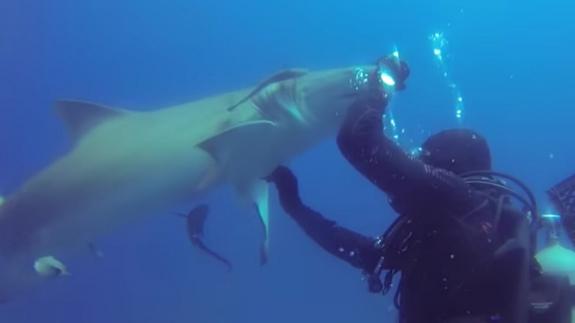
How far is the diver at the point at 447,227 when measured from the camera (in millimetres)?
3330

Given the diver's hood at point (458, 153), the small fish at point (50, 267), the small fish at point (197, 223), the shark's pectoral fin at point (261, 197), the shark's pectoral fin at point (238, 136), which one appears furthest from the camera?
the small fish at point (50, 267)

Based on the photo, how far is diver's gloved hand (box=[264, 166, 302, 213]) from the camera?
17.4 feet

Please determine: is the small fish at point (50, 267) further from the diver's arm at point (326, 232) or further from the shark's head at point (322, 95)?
the shark's head at point (322, 95)

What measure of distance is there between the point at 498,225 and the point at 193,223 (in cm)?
403

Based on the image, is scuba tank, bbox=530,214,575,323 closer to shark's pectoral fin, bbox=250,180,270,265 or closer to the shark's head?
the shark's head

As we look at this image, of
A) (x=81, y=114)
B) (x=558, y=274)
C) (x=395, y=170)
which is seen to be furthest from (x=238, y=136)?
(x=558, y=274)

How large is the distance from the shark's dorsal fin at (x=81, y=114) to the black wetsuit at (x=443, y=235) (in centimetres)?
486

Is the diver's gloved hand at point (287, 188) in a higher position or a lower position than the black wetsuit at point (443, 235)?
higher

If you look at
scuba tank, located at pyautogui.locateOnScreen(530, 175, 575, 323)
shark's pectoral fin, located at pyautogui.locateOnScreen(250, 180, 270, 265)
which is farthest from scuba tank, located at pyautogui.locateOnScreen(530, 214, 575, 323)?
shark's pectoral fin, located at pyautogui.locateOnScreen(250, 180, 270, 265)

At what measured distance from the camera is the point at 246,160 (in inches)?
239

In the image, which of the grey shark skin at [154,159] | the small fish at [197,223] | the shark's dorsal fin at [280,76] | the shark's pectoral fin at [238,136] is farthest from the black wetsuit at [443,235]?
the small fish at [197,223]

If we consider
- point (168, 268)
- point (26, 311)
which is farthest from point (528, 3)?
point (26, 311)

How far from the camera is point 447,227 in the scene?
11.3 feet

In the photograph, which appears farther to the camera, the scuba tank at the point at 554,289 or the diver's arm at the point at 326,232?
the diver's arm at the point at 326,232
